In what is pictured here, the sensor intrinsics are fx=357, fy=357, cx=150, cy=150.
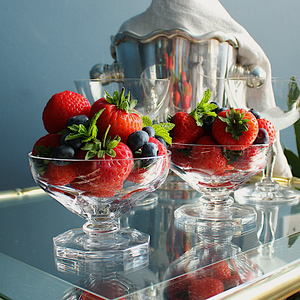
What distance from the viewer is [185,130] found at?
1.60 feet

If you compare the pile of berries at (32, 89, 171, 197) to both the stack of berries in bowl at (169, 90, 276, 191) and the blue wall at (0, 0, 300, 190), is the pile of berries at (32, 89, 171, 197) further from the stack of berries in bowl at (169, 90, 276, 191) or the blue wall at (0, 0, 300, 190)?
the blue wall at (0, 0, 300, 190)

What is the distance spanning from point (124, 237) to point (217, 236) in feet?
0.40

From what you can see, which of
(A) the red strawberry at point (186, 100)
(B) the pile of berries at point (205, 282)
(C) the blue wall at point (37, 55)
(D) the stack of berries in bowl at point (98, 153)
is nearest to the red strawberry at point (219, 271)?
(B) the pile of berries at point (205, 282)

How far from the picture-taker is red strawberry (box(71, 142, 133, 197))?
1.11 feet

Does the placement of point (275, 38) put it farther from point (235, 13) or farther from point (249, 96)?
point (249, 96)

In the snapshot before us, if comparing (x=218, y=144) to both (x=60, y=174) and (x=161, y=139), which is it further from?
(x=60, y=174)

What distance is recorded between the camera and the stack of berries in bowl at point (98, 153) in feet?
1.12

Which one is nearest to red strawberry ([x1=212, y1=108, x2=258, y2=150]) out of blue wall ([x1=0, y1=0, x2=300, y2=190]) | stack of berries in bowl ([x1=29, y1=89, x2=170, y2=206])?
stack of berries in bowl ([x1=29, y1=89, x2=170, y2=206])

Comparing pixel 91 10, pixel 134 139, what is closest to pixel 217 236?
pixel 134 139

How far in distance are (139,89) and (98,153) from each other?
356 millimetres

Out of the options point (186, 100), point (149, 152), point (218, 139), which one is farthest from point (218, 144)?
point (186, 100)

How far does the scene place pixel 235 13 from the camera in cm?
152

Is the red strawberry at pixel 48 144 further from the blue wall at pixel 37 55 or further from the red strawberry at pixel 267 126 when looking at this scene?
the blue wall at pixel 37 55

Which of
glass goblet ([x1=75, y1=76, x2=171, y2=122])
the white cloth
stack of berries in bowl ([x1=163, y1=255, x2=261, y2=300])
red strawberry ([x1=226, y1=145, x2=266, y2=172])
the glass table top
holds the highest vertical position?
the white cloth
